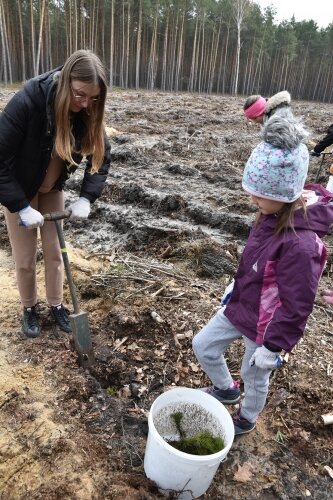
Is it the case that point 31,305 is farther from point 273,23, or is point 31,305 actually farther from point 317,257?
point 273,23

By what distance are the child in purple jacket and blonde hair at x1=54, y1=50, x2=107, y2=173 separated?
3.30 ft

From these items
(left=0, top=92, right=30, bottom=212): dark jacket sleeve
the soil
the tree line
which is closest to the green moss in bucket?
the soil

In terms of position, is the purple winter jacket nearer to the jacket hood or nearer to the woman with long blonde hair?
the jacket hood

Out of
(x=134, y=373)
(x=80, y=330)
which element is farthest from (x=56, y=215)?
(x=134, y=373)

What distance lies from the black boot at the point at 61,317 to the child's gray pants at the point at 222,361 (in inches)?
50.9

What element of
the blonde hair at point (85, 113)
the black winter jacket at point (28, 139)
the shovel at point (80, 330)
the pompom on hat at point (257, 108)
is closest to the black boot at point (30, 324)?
the shovel at point (80, 330)

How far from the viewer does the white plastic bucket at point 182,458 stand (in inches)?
68.2

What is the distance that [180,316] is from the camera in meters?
3.29

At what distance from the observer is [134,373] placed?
9.15ft

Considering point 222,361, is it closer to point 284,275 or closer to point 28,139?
point 284,275

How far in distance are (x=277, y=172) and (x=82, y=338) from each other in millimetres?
1765

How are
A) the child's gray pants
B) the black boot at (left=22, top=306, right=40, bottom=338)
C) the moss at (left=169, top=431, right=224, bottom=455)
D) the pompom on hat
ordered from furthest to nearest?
the pompom on hat < the black boot at (left=22, top=306, right=40, bottom=338) < the child's gray pants < the moss at (left=169, top=431, right=224, bottom=455)

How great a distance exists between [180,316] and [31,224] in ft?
4.90

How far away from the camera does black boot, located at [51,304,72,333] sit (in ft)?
10.3
